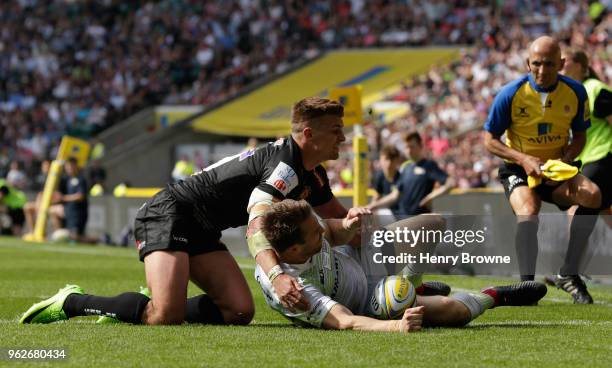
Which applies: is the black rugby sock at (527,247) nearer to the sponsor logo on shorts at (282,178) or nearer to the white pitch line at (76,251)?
the sponsor logo on shorts at (282,178)

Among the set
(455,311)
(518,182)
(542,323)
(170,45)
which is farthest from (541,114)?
(170,45)

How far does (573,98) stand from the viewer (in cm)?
952

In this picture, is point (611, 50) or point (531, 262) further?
point (611, 50)

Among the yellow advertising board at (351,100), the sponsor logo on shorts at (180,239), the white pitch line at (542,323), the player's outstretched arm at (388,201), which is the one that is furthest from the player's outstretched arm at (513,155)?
the yellow advertising board at (351,100)

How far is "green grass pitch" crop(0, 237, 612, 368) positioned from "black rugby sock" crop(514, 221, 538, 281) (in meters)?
0.30

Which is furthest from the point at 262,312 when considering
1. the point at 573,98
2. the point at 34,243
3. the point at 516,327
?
the point at 34,243

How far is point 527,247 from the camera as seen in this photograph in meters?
9.41

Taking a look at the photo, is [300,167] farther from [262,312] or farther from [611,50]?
[611,50]

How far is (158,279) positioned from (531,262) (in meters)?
3.12

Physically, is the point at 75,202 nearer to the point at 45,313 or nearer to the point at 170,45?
the point at 45,313

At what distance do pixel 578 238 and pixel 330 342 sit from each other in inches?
154

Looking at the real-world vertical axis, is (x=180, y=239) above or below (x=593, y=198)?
below

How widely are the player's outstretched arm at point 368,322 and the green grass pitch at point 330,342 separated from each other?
5cm

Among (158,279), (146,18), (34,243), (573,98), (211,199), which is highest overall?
(146,18)
